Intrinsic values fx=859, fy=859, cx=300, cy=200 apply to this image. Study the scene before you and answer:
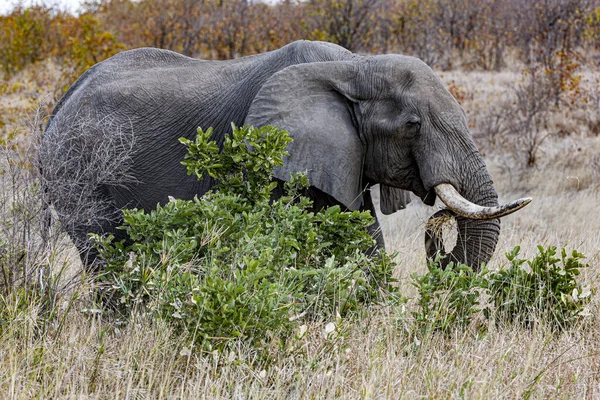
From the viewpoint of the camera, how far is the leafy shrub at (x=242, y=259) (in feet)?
12.5

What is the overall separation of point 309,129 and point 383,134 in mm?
Answer: 464

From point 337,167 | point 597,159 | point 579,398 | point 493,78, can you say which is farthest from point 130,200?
point 493,78

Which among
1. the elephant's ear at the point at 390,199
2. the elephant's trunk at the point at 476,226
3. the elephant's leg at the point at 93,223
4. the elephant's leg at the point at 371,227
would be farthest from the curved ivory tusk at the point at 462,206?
the elephant's leg at the point at 93,223

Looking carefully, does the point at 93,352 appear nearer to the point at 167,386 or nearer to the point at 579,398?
the point at 167,386

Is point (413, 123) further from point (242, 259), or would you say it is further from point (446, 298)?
point (242, 259)

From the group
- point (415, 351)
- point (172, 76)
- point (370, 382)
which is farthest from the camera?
point (172, 76)

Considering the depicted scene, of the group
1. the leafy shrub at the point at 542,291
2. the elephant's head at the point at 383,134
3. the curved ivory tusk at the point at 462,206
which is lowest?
the leafy shrub at the point at 542,291

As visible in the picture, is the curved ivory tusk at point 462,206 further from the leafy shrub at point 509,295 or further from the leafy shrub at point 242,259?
the leafy shrub at point 242,259

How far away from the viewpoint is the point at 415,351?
13.8ft

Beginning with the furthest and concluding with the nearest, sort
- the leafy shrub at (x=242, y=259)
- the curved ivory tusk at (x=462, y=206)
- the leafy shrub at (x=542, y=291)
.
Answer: the curved ivory tusk at (x=462, y=206)
the leafy shrub at (x=542, y=291)
the leafy shrub at (x=242, y=259)

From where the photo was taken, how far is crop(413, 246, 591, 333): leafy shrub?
14.7ft

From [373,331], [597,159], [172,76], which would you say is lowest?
[597,159]

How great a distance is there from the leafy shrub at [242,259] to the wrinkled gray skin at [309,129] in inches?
19.2

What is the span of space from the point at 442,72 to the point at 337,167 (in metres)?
12.4
